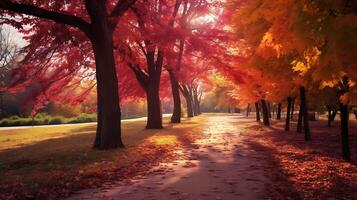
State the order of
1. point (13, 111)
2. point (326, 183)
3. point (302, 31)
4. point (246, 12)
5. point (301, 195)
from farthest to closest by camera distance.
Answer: point (13, 111), point (246, 12), point (326, 183), point (301, 195), point (302, 31)

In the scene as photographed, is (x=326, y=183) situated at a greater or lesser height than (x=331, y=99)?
lesser

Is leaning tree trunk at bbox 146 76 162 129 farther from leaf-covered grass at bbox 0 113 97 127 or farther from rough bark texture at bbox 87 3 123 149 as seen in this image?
leaf-covered grass at bbox 0 113 97 127

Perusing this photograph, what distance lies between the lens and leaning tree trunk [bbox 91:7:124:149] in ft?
54.1

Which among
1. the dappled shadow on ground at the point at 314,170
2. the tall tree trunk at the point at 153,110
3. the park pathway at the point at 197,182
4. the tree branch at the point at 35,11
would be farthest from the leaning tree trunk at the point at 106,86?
the tall tree trunk at the point at 153,110

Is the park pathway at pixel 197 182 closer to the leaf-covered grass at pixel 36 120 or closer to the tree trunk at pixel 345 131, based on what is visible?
the tree trunk at pixel 345 131

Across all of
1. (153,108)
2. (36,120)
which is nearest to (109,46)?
(153,108)

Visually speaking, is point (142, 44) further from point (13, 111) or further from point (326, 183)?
point (13, 111)

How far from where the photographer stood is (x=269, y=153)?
15.4 metres

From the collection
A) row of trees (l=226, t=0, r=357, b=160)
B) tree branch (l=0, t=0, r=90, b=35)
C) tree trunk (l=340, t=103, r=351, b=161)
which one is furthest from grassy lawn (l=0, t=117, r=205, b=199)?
tree trunk (l=340, t=103, r=351, b=161)

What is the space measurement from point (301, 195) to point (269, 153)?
7158 mm

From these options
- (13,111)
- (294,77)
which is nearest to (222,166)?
(294,77)

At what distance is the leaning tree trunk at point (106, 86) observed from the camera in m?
16.5

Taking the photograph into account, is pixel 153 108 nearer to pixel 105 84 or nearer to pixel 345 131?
pixel 105 84

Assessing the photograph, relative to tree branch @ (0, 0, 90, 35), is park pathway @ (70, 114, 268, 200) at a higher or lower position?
lower
